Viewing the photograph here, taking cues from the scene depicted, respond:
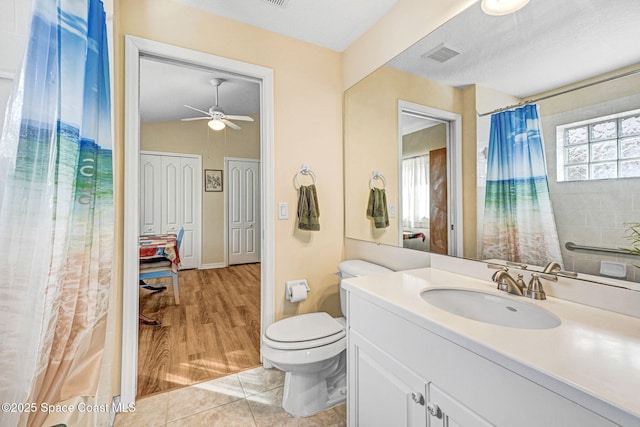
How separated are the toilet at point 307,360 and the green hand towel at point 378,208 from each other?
2.40ft

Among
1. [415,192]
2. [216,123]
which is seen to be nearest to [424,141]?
[415,192]

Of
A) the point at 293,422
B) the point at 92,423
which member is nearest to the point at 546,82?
the point at 293,422

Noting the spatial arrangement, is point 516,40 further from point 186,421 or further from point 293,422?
point 186,421

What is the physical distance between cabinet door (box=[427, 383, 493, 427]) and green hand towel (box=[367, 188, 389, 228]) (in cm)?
112

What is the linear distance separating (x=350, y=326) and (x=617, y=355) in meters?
0.80

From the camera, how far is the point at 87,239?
871 mm

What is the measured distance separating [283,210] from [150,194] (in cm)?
381

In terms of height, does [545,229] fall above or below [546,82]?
below

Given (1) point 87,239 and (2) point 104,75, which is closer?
(1) point 87,239

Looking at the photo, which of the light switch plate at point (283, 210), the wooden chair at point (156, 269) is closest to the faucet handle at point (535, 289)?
the light switch plate at point (283, 210)

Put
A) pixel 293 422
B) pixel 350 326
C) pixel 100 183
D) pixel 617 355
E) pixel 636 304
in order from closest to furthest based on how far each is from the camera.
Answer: pixel 617 355
pixel 636 304
pixel 100 183
pixel 350 326
pixel 293 422

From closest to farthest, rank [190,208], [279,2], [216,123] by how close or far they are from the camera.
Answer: [279,2], [216,123], [190,208]

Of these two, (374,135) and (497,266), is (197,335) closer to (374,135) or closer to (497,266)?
(374,135)

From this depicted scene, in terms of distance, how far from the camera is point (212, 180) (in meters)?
4.96
